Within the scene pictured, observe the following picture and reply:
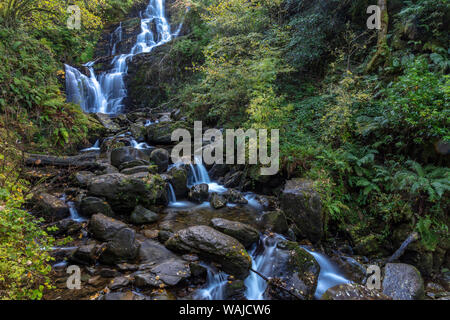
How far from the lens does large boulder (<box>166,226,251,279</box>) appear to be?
4160mm

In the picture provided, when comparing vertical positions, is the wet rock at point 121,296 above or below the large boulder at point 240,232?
below

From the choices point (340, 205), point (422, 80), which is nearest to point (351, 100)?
point (422, 80)

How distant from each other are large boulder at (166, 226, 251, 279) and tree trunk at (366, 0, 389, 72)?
7.28m

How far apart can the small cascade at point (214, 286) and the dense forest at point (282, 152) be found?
5.9 inches

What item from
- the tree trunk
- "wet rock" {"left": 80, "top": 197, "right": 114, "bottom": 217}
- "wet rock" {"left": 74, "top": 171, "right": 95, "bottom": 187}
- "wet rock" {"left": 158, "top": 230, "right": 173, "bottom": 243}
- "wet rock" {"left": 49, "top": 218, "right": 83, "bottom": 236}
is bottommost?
"wet rock" {"left": 158, "top": 230, "right": 173, "bottom": 243}

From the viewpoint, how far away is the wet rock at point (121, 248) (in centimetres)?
418

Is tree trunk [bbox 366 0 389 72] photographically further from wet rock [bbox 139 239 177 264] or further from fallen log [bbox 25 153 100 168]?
fallen log [bbox 25 153 100 168]

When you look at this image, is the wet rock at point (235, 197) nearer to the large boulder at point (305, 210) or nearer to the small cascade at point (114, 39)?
the large boulder at point (305, 210)

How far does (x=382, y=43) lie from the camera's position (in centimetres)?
737

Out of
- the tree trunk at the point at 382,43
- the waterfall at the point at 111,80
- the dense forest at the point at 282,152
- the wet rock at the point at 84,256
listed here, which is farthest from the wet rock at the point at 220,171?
the waterfall at the point at 111,80

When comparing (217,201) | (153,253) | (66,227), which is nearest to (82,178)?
(66,227)

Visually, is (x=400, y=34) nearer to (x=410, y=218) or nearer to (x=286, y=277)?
(x=410, y=218)

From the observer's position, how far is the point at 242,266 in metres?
4.15

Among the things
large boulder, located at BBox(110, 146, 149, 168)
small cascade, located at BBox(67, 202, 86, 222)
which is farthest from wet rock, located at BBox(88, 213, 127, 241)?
large boulder, located at BBox(110, 146, 149, 168)
